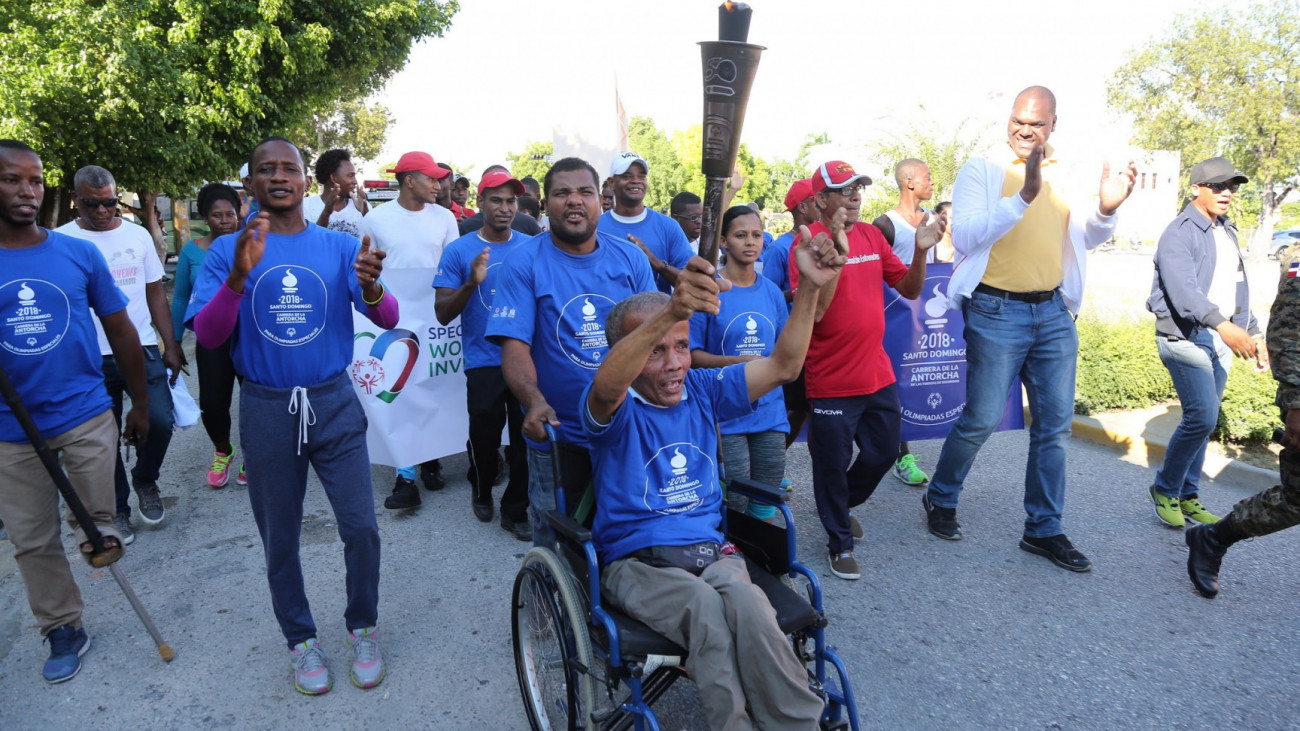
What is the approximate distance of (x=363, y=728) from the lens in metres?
3.13

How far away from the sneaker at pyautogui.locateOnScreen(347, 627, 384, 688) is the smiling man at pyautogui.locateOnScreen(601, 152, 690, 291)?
250cm

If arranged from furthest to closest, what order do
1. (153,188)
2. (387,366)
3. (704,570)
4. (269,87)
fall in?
(269,87), (153,188), (387,366), (704,570)

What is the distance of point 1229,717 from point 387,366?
191 inches

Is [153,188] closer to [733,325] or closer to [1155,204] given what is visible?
[733,325]

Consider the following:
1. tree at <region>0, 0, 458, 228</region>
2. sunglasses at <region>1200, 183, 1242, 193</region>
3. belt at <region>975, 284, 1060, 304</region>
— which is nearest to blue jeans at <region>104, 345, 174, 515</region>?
belt at <region>975, 284, 1060, 304</region>

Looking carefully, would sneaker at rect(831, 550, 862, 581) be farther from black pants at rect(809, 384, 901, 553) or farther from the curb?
the curb

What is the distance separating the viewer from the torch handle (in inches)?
74.2

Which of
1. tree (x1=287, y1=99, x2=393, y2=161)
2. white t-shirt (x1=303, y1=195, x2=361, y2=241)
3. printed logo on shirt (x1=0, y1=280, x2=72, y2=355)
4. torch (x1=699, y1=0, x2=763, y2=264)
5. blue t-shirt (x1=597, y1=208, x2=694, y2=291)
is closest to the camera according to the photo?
torch (x1=699, y1=0, x2=763, y2=264)

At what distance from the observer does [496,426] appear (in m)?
5.08

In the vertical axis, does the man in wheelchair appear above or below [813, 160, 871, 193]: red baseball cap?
below

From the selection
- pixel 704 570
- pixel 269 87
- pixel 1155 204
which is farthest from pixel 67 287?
pixel 1155 204

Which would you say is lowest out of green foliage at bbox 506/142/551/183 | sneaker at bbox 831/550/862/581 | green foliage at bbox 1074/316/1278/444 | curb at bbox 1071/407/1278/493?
curb at bbox 1071/407/1278/493

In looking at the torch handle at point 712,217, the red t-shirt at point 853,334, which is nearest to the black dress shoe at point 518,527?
the red t-shirt at point 853,334

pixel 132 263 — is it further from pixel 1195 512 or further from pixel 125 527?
pixel 1195 512
